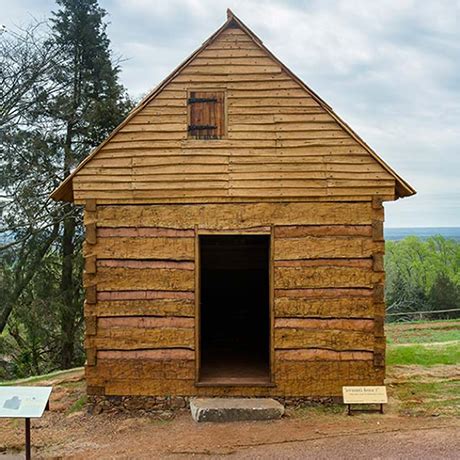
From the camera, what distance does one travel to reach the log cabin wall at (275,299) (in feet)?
31.2

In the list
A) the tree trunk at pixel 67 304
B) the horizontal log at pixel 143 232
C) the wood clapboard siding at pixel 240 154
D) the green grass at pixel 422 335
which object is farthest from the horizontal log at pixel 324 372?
the tree trunk at pixel 67 304

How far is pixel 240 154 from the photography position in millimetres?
9578

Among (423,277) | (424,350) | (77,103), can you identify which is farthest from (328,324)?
(423,277)

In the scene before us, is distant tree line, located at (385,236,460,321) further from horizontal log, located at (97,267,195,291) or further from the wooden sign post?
horizontal log, located at (97,267,195,291)

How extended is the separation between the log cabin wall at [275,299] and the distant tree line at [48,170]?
33.8ft

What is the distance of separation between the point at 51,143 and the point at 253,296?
973cm

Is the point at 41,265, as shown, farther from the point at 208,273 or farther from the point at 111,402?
the point at 111,402

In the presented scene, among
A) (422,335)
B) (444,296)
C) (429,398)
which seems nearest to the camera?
(429,398)

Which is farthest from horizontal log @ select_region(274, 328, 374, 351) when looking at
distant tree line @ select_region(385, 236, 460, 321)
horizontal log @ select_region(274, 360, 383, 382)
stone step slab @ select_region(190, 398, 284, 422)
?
distant tree line @ select_region(385, 236, 460, 321)

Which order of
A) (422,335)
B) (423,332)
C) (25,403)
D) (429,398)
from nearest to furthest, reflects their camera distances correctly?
1. (25,403)
2. (429,398)
3. (422,335)
4. (423,332)

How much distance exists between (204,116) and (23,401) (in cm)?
542

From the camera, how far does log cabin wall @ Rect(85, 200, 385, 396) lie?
9.51 meters

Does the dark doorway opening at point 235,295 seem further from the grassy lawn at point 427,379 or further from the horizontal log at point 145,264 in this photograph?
the horizontal log at point 145,264

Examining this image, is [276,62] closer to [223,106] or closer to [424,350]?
[223,106]
